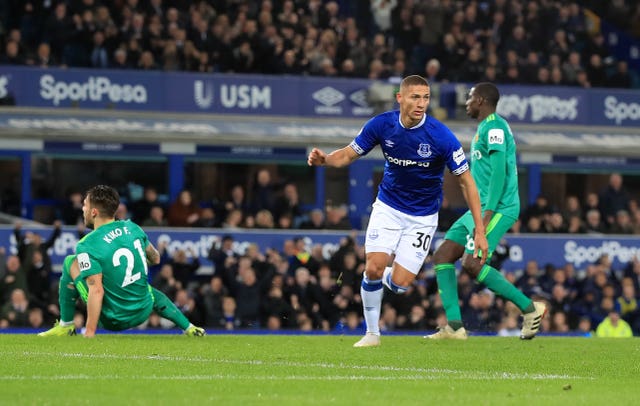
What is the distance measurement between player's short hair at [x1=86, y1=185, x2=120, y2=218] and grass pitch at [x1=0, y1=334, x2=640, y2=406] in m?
1.13

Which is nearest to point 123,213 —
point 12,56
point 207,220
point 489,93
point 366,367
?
point 207,220

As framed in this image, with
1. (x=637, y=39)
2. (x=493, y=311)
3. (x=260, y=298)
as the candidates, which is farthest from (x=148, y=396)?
(x=637, y=39)

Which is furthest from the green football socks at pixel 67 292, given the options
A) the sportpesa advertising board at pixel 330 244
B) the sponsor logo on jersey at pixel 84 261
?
the sportpesa advertising board at pixel 330 244

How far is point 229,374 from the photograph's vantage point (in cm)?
927

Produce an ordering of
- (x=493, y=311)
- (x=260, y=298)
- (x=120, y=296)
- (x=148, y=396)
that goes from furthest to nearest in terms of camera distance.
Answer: (x=493, y=311) < (x=260, y=298) < (x=120, y=296) < (x=148, y=396)

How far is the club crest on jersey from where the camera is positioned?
11750 mm

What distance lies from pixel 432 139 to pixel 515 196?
171 centimetres

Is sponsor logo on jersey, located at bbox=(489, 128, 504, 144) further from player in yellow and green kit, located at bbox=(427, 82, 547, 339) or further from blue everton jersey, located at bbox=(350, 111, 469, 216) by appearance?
blue everton jersey, located at bbox=(350, 111, 469, 216)

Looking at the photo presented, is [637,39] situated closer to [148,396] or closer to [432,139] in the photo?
[432,139]

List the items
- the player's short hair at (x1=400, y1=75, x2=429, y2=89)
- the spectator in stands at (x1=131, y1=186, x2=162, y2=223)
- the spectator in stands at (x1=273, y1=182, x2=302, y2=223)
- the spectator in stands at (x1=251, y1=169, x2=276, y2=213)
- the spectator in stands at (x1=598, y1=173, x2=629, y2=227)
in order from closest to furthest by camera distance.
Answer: the player's short hair at (x1=400, y1=75, x2=429, y2=89), the spectator in stands at (x1=131, y1=186, x2=162, y2=223), the spectator in stands at (x1=273, y1=182, x2=302, y2=223), the spectator in stands at (x1=251, y1=169, x2=276, y2=213), the spectator in stands at (x1=598, y1=173, x2=629, y2=227)

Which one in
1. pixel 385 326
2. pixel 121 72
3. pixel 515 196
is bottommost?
pixel 385 326

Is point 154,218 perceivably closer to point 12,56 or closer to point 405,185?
point 12,56

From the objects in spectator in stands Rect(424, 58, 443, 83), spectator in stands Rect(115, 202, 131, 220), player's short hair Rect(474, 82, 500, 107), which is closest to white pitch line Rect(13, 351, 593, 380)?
player's short hair Rect(474, 82, 500, 107)

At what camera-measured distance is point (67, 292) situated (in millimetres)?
12922
